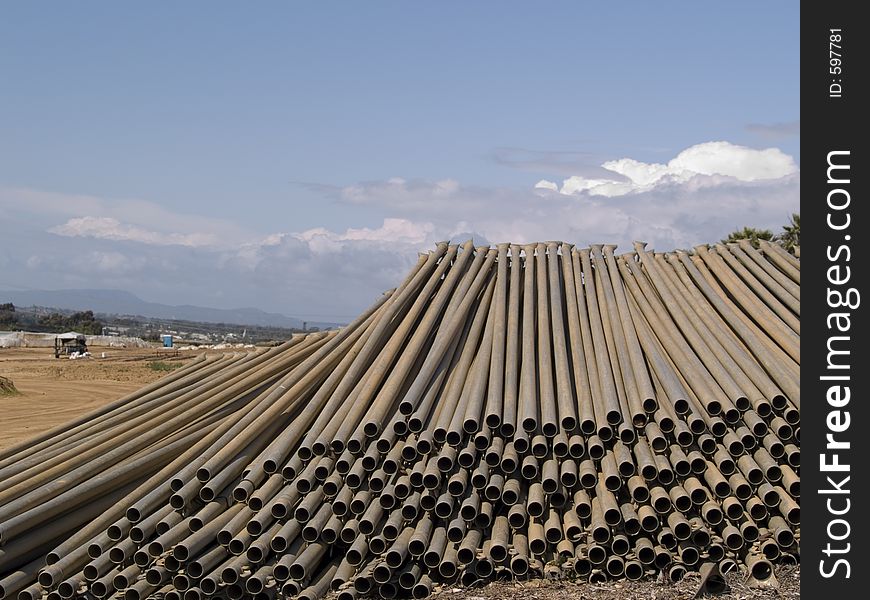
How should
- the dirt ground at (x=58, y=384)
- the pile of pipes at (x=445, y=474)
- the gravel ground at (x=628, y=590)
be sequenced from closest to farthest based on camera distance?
the gravel ground at (x=628, y=590)
the pile of pipes at (x=445, y=474)
the dirt ground at (x=58, y=384)

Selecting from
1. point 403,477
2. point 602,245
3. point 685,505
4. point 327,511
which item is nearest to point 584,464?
point 685,505

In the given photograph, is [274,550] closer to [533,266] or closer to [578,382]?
[578,382]

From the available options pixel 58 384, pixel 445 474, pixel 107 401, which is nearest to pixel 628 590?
pixel 445 474

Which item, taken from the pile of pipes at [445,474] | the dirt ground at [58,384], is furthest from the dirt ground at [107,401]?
the pile of pipes at [445,474]

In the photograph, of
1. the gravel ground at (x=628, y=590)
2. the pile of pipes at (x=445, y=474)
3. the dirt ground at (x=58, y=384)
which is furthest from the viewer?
the dirt ground at (x=58, y=384)

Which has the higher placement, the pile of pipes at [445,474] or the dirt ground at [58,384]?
the pile of pipes at [445,474]

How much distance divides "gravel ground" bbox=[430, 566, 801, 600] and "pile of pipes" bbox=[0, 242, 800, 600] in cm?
11

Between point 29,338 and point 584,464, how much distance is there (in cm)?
6660

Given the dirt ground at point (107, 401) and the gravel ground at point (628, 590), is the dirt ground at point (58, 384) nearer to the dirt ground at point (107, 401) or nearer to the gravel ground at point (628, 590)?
the dirt ground at point (107, 401)

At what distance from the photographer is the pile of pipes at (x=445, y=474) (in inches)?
295

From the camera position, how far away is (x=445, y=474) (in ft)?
26.1

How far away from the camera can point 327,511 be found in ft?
26.0

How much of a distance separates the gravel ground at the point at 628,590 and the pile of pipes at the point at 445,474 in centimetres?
11

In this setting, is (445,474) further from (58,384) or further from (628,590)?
(58,384)
